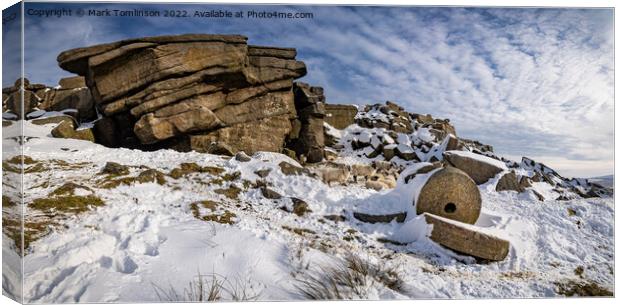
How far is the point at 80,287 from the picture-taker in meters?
4.46

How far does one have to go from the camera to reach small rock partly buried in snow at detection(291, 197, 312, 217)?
8415mm

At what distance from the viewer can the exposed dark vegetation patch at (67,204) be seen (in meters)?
6.40

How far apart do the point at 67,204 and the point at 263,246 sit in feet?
12.7

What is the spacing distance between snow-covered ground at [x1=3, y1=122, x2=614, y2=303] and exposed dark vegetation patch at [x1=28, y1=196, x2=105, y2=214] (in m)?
0.21

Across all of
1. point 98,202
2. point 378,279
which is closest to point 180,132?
point 98,202

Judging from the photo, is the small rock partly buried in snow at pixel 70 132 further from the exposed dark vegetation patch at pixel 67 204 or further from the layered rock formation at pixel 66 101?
the exposed dark vegetation patch at pixel 67 204

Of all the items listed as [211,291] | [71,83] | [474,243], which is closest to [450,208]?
[474,243]

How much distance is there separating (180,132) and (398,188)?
922cm

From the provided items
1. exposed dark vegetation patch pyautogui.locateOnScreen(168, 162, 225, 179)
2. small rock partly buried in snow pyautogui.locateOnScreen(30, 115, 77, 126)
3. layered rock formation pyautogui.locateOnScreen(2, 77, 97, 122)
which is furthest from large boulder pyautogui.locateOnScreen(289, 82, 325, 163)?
small rock partly buried in snow pyautogui.locateOnScreen(30, 115, 77, 126)

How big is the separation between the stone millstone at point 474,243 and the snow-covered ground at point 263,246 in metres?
0.16

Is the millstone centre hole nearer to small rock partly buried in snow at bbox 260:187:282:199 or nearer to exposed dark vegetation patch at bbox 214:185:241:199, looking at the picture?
small rock partly buried in snow at bbox 260:187:282:199

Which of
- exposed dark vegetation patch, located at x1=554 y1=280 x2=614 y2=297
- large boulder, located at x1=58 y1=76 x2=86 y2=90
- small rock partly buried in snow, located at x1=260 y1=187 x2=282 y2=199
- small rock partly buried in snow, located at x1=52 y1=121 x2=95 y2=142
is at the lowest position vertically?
exposed dark vegetation patch, located at x1=554 y1=280 x2=614 y2=297

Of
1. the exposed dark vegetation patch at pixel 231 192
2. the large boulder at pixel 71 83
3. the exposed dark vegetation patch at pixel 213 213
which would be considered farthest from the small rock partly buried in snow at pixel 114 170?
the large boulder at pixel 71 83

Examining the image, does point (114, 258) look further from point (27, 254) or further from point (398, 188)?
point (398, 188)
